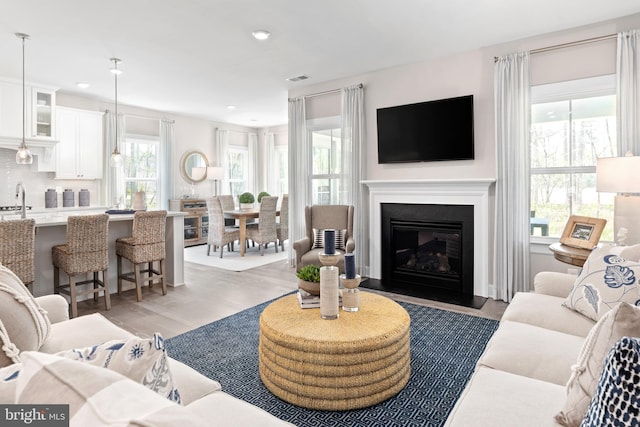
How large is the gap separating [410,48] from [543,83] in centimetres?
140

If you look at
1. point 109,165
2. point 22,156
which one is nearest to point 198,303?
point 22,156

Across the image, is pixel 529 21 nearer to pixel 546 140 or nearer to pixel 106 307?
pixel 546 140

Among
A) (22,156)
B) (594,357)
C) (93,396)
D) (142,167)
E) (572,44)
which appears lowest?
(594,357)

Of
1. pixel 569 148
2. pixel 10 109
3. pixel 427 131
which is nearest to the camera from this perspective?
pixel 569 148

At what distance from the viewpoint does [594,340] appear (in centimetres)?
106

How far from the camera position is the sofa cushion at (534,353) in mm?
1490

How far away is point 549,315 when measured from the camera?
2.04 metres

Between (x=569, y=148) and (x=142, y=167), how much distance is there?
6.91 m

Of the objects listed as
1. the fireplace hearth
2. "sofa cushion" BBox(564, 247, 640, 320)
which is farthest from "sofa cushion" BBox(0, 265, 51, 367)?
the fireplace hearth

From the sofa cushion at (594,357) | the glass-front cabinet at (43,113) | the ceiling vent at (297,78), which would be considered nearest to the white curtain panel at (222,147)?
the glass-front cabinet at (43,113)

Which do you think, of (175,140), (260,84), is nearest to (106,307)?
(260,84)

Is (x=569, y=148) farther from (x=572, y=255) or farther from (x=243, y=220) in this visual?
(x=243, y=220)

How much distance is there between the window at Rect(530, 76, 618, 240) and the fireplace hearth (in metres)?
0.82

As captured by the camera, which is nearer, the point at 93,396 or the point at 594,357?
the point at 93,396
